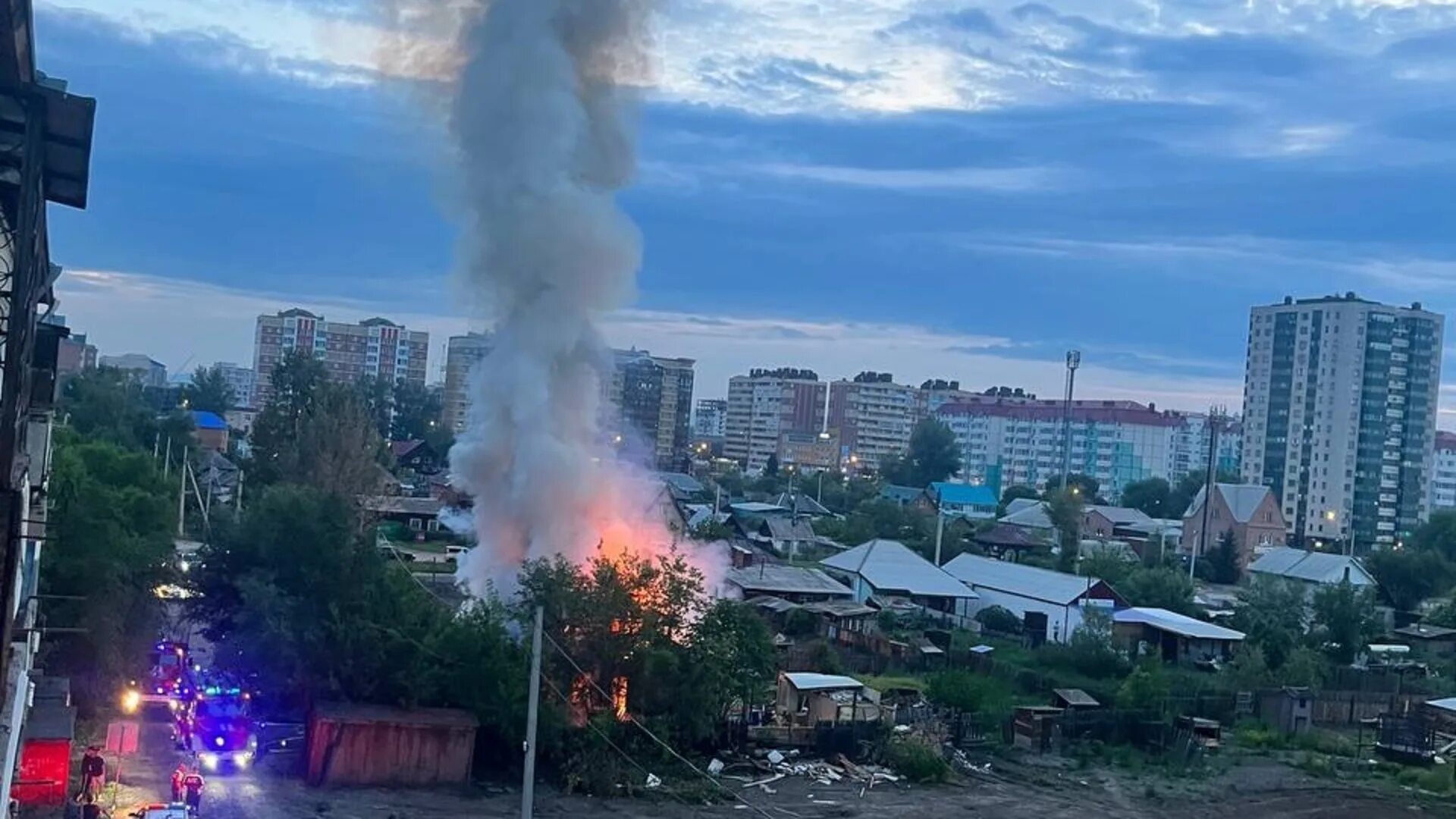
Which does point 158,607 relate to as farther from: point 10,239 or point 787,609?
point 787,609

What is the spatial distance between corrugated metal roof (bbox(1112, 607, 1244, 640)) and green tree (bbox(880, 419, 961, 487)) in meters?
53.3

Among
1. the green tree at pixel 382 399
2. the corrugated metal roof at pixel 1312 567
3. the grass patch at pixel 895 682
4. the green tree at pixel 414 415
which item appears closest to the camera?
the grass patch at pixel 895 682

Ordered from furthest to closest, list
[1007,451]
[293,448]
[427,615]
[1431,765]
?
[1007,451] → [293,448] → [1431,765] → [427,615]

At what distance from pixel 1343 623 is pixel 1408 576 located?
15.9 m

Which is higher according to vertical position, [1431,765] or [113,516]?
[113,516]

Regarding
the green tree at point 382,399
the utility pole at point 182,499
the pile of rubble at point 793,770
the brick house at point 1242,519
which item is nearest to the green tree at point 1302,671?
the pile of rubble at point 793,770

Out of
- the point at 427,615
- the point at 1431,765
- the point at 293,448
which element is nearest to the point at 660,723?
the point at 427,615

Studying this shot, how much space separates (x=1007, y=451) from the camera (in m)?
118

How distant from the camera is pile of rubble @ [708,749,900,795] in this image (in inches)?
763

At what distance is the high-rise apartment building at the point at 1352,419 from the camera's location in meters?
81.2

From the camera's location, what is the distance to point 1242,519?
61.8m

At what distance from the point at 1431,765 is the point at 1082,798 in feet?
27.4

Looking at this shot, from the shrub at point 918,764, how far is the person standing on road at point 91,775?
11.4 metres

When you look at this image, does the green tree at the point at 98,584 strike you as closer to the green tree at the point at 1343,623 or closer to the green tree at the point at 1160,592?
the green tree at the point at 1160,592
